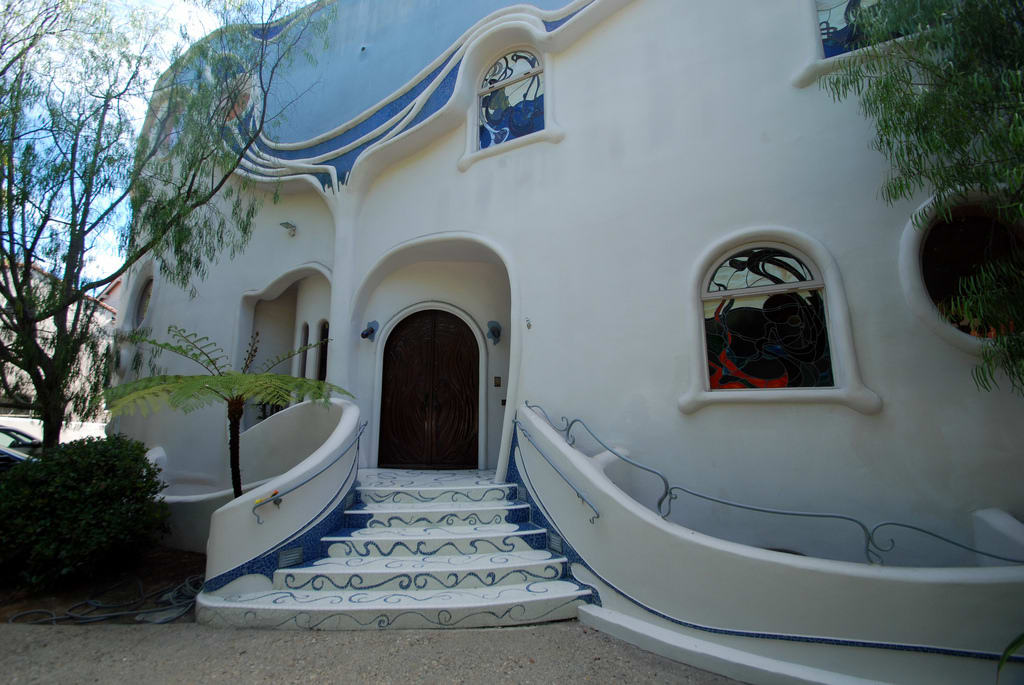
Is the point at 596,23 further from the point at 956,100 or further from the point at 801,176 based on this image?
the point at 956,100

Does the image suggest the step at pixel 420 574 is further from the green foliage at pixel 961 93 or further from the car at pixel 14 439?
the car at pixel 14 439

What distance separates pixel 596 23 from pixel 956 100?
15.6 ft

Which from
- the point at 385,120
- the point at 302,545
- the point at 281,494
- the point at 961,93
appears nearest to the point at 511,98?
the point at 385,120

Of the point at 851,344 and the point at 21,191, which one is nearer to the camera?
the point at 851,344

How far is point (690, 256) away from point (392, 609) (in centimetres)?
→ 441

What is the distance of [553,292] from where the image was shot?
19.8 feet

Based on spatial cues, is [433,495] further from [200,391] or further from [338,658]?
[200,391]

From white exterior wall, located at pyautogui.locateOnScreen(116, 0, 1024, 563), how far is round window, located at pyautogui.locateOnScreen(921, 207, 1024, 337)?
0.97 ft

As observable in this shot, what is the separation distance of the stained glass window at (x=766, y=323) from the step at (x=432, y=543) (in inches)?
98.1

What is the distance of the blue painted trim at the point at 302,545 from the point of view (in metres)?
3.82

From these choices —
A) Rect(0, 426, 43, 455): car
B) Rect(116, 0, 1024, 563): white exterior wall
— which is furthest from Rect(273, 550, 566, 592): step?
Rect(0, 426, 43, 455): car

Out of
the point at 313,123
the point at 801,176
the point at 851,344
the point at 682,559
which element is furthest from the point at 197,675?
the point at 313,123

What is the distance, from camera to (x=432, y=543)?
4.27 meters

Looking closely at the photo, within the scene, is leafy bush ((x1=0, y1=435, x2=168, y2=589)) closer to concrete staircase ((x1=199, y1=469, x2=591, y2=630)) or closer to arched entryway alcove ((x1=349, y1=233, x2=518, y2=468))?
concrete staircase ((x1=199, y1=469, x2=591, y2=630))
